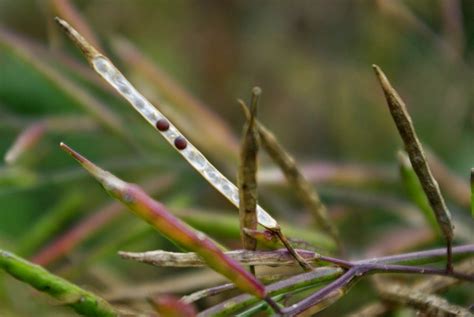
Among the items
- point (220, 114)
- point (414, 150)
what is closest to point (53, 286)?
point (414, 150)

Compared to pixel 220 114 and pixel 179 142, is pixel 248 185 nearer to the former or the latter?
pixel 179 142

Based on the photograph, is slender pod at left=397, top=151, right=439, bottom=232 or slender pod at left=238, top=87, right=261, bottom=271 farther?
slender pod at left=397, top=151, right=439, bottom=232

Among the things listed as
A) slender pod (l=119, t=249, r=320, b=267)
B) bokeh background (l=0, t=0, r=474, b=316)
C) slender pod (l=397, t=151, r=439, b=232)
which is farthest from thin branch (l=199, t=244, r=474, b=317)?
bokeh background (l=0, t=0, r=474, b=316)

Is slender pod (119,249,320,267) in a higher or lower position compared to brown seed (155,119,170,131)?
lower

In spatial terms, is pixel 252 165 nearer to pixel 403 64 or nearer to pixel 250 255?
pixel 250 255

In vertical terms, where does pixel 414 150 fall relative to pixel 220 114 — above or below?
below

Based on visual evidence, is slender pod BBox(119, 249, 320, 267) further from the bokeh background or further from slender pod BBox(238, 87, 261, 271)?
the bokeh background
